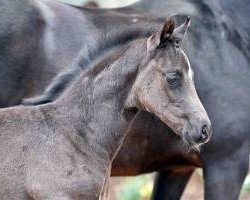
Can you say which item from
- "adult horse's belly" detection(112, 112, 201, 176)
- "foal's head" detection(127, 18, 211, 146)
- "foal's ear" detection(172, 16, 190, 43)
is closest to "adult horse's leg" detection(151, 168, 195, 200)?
"adult horse's belly" detection(112, 112, 201, 176)

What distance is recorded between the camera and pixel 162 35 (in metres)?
5.90

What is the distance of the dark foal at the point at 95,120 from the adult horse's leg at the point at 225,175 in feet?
4.19

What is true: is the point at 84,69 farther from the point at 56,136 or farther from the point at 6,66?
the point at 6,66

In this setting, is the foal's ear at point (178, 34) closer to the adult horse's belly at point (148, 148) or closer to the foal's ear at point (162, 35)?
the foal's ear at point (162, 35)

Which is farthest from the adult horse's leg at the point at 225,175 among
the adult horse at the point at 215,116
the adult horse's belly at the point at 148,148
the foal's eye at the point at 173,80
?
the foal's eye at the point at 173,80

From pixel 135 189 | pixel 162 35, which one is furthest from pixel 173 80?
pixel 135 189

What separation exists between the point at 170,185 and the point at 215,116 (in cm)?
87

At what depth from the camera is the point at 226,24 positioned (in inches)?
293

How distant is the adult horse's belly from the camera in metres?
7.16

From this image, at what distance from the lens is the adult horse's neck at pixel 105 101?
19.7 ft

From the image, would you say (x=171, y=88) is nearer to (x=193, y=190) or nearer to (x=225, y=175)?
(x=225, y=175)

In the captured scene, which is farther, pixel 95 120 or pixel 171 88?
pixel 95 120

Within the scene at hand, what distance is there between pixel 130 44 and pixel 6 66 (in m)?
1.16

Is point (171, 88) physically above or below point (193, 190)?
above
